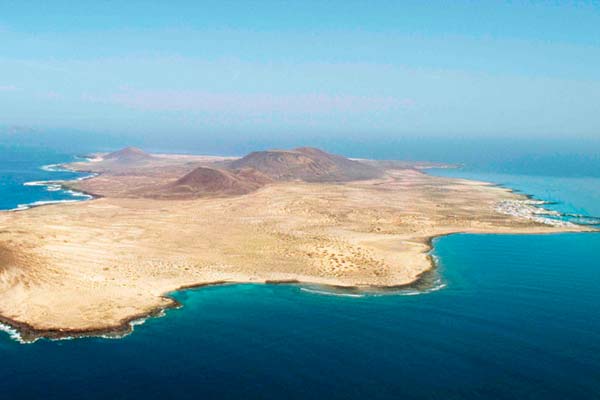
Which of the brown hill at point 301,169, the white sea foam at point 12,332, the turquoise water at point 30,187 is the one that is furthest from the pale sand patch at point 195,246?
the brown hill at point 301,169

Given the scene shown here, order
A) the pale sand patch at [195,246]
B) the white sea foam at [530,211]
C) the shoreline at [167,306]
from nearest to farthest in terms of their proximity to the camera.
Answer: the shoreline at [167,306] → the pale sand patch at [195,246] → the white sea foam at [530,211]

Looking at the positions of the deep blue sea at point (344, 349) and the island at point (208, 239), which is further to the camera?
the island at point (208, 239)

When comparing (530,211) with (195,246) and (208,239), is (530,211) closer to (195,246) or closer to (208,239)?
(208,239)

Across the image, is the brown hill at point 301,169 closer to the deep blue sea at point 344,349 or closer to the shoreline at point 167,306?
the shoreline at point 167,306

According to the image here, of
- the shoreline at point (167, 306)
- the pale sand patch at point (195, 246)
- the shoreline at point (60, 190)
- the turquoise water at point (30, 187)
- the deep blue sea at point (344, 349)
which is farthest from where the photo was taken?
the turquoise water at point (30, 187)

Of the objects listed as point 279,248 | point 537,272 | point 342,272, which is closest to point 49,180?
point 279,248

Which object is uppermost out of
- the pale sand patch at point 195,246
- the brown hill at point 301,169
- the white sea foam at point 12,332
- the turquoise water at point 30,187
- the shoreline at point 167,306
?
the brown hill at point 301,169

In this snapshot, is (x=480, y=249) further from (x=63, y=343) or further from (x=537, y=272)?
(x=63, y=343)
